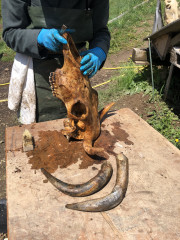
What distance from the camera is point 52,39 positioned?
2070 millimetres

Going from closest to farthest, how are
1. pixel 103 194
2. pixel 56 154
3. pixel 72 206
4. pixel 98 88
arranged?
pixel 72 206 < pixel 103 194 < pixel 56 154 < pixel 98 88

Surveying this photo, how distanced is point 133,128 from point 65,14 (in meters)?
1.29

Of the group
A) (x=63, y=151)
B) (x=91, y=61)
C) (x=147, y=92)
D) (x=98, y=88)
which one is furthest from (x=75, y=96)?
(x=98, y=88)

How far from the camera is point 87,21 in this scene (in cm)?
247

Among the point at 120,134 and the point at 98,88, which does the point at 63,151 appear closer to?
the point at 120,134

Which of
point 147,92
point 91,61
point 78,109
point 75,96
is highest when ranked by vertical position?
point 91,61

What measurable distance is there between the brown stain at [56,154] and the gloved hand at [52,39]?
84 cm

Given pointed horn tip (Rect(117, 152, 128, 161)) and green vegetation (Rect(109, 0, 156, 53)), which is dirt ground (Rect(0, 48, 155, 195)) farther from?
pointed horn tip (Rect(117, 152, 128, 161))

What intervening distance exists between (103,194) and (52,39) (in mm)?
1298

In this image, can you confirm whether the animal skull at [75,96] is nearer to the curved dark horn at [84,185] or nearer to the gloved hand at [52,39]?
the gloved hand at [52,39]

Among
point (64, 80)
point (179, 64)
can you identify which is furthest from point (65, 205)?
point (179, 64)

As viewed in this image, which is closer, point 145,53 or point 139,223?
point 139,223

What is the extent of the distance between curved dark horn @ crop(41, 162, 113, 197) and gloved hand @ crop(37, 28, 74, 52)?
1.05 m

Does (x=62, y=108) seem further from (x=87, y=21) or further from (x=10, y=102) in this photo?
(x=87, y=21)
